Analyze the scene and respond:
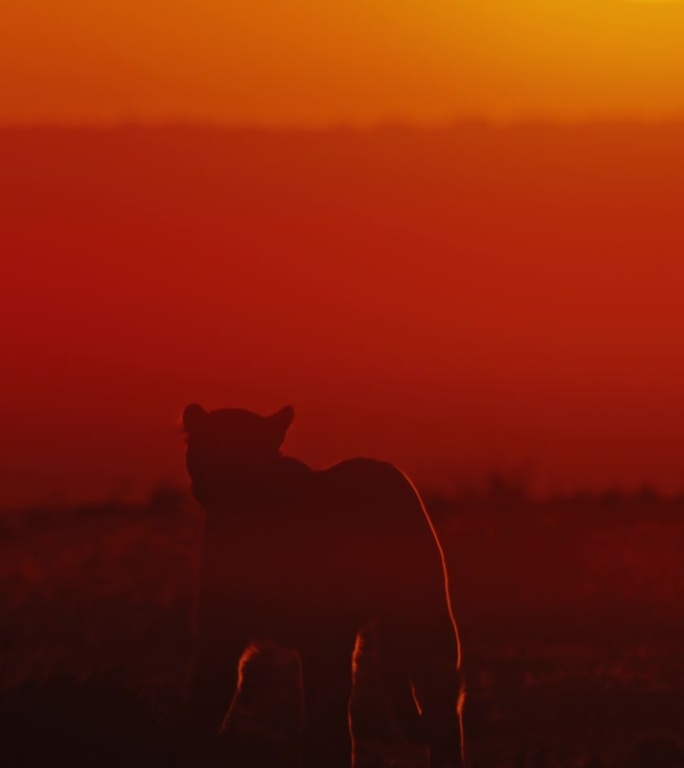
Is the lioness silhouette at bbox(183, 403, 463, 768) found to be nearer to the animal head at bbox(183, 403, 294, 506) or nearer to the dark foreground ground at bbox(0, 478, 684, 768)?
the animal head at bbox(183, 403, 294, 506)

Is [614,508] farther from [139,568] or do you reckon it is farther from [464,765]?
[464,765]

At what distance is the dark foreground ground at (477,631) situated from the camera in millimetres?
5789

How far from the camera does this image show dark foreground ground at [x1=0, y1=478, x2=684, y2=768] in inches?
228

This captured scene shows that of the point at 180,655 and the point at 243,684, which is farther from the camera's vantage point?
the point at 180,655

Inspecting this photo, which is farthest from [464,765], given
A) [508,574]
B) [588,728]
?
[508,574]

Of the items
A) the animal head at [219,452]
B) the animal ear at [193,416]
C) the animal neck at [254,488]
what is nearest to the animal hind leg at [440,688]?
the animal neck at [254,488]

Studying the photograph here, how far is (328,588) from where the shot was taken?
560 cm

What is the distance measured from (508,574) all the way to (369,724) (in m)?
2.82

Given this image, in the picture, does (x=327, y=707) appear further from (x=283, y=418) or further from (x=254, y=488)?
(x=283, y=418)

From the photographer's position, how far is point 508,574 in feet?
29.6

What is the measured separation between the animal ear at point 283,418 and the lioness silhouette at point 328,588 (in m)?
0.12

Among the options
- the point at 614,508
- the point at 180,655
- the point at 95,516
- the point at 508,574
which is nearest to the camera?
the point at 180,655

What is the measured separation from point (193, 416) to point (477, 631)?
2.37 m

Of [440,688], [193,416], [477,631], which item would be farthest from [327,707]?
[477,631]
